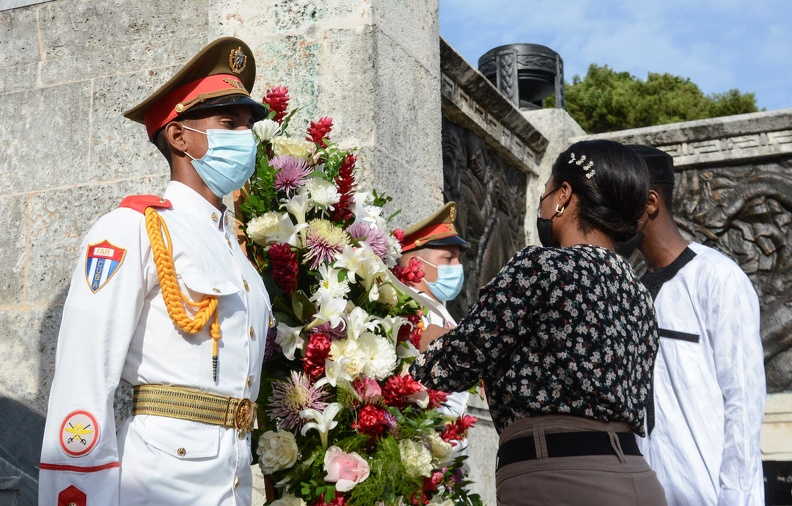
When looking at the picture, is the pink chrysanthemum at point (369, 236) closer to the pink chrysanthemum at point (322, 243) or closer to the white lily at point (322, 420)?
the pink chrysanthemum at point (322, 243)

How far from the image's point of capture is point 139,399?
107 inches

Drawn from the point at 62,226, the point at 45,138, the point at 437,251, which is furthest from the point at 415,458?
the point at 45,138

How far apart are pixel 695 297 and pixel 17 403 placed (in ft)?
11.0

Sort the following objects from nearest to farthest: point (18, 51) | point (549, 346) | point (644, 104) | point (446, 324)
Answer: point (549, 346), point (446, 324), point (18, 51), point (644, 104)

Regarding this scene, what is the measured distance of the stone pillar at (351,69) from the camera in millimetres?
4891

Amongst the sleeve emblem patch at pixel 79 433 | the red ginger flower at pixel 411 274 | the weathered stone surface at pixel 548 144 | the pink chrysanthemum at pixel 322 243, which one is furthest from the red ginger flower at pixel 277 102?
the weathered stone surface at pixel 548 144

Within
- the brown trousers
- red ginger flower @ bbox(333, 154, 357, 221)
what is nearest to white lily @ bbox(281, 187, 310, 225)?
red ginger flower @ bbox(333, 154, 357, 221)

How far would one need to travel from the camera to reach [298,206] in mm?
3605

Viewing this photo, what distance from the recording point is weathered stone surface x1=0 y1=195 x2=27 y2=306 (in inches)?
201

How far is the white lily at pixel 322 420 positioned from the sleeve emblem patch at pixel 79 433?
0.95 m

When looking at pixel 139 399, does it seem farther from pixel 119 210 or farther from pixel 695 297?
pixel 695 297

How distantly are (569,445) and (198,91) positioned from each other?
1.67 metres

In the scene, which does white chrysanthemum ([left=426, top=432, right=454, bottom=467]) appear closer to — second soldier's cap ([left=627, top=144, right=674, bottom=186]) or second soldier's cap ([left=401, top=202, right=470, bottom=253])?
second soldier's cap ([left=627, top=144, right=674, bottom=186])

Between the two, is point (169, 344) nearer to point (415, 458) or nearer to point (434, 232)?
point (415, 458)
